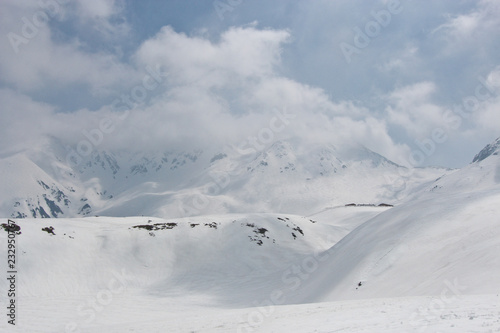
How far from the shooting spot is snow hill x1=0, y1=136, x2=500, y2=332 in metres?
17.9

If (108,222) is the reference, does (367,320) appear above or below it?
below

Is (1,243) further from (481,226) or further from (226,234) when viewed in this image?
(481,226)

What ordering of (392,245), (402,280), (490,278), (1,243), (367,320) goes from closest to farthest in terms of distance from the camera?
(367,320) < (490,278) < (402,280) < (392,245) < (1,243)

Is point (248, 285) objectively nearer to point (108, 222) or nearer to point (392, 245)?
point (392, 245)

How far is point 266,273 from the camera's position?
61.2 metres

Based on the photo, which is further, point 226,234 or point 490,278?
point 226,234

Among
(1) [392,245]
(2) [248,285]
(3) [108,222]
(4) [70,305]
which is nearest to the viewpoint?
(1) [392,245]

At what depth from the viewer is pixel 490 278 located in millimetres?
20891

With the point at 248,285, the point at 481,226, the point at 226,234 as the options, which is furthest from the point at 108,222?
the point at 481,226

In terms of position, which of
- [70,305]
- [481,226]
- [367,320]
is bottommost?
[367,320]

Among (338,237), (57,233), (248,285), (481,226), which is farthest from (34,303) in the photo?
(338,237)

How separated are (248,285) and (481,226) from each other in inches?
1375

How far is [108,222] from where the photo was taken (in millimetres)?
80250

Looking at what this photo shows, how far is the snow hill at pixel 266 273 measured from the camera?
58.8 feet
